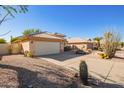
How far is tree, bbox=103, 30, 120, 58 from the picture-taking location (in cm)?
1725

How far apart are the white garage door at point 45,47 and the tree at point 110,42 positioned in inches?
226

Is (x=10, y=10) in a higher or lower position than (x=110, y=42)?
higher

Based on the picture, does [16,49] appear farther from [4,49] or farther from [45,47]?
[45,47]

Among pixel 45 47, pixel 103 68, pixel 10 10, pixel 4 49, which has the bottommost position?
pixel 103 68

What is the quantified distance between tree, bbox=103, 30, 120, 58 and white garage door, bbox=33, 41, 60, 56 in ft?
18.9

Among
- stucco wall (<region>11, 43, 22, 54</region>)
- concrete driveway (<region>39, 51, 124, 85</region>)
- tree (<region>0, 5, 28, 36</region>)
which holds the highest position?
tree (<region>0, 5, 28, 36</region>)

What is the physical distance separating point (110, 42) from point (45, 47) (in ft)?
24.8

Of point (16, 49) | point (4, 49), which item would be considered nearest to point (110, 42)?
point (16, 49)

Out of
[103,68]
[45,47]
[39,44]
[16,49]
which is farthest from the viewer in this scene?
[16,49]

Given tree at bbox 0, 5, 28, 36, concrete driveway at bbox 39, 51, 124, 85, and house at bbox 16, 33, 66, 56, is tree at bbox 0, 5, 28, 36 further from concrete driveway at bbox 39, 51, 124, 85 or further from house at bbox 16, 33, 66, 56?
house at bbox 16, 33, 66, 56

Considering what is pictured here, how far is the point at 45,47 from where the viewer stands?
52.6ft

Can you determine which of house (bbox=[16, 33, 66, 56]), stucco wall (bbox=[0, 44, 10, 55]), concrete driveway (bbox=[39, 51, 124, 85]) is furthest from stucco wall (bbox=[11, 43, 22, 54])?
concrete driveway (bbox=[39, 51, 124, 85])
